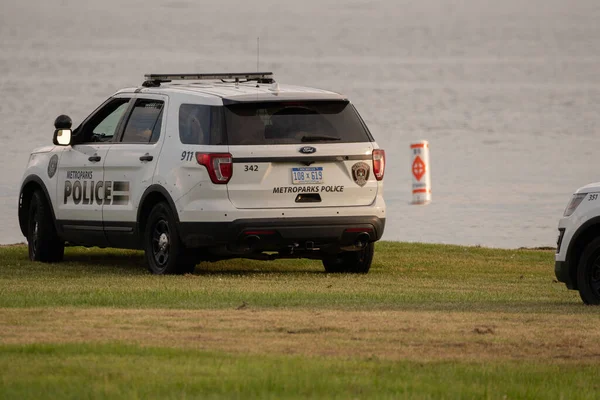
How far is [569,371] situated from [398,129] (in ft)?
131

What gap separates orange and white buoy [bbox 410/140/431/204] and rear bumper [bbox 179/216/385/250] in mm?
9717

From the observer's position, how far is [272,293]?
14.7m

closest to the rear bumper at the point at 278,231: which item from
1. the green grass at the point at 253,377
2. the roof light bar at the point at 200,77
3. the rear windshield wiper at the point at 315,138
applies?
the rear windshield wiper at the point at 315,138

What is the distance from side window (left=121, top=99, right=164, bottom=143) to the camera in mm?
17281

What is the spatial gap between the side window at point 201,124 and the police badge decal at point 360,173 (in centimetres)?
128

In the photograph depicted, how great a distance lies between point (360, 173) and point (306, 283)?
1269 mm

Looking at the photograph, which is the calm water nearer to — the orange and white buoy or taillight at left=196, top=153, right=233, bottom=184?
the orange and white buoy

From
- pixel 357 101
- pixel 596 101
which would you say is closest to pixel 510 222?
pixel 357 101

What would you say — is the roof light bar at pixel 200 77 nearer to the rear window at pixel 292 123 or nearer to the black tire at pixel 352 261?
the rear window at pixel 292 123

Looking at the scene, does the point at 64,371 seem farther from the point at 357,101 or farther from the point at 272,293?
the point at 357,101

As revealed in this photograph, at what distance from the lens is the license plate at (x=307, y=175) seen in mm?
16547

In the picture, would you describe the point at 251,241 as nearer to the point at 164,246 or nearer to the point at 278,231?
the point at 278,231

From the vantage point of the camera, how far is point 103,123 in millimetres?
18469

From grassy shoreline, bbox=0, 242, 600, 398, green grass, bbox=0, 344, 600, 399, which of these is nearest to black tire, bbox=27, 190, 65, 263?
grassy shoreline, bbox=0, 242, 600, 398
